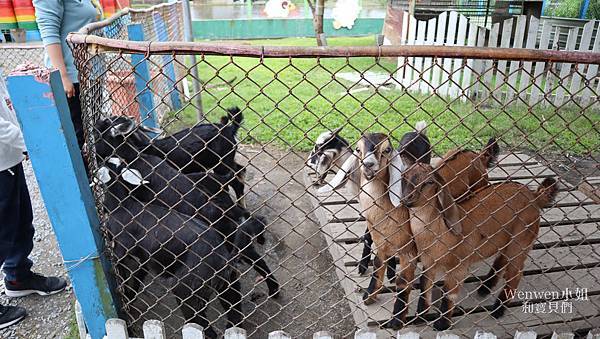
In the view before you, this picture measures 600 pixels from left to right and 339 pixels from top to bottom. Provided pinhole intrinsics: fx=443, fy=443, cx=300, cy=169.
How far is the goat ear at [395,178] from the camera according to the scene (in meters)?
2.33

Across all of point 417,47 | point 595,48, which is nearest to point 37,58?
point 417,47

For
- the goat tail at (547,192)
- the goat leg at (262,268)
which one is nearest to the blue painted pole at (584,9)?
the goat tail at (547,192)

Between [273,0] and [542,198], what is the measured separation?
16778 mm

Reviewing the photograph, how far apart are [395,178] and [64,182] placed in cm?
160

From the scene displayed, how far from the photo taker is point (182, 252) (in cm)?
247

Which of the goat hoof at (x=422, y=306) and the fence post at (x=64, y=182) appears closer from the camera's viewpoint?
the fence post at (x=64, y=182)

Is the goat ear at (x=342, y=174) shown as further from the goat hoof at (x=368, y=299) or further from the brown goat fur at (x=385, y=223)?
the goat hoof at (x=368, y=299)

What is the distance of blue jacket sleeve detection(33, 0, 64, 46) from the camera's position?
301cm

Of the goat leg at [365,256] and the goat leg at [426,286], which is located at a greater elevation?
the goat leg at [426,286]

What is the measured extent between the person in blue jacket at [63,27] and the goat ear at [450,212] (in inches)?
99.8

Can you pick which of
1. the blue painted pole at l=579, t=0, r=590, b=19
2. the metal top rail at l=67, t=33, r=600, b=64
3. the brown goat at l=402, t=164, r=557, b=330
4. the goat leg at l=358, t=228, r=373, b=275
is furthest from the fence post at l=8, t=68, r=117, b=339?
the blue painted pole at l=579, t=0, r=590, b=19

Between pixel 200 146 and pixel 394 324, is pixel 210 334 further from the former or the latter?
pixel 200 146

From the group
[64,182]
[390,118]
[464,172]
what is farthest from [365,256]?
[390,118]

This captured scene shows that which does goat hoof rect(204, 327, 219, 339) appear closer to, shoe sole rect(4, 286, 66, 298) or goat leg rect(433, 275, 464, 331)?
shoe sole rect(4, 286, 66, 298)
